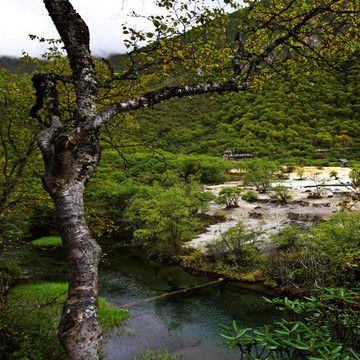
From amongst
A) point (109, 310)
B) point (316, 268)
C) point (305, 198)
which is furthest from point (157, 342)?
point (305, 198)

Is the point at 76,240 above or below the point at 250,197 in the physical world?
above

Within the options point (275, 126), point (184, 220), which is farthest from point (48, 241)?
point (275, 126)

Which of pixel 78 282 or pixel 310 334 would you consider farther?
pixel 310 334

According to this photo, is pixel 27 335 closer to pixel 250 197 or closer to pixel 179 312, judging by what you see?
pixel 179 312

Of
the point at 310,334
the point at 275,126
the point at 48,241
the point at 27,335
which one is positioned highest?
the point at 275,126

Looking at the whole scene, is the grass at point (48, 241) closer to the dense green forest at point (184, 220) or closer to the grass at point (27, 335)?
the dense green forest at point (184, 220)

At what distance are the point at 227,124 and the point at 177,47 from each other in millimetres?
91985

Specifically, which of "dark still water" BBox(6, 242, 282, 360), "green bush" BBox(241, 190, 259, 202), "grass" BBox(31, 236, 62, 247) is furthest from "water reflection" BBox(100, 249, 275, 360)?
"green bush" BBox(241, 190, 259, 202)

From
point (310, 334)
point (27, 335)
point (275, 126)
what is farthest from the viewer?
point (275, 126)

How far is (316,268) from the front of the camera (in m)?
10.1

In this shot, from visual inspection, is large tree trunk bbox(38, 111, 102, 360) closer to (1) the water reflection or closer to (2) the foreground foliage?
(2) the foreground foliage

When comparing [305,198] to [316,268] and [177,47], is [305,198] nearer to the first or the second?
[316,268]

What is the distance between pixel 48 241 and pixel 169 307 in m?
15.7

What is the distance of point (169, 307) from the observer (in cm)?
1088
